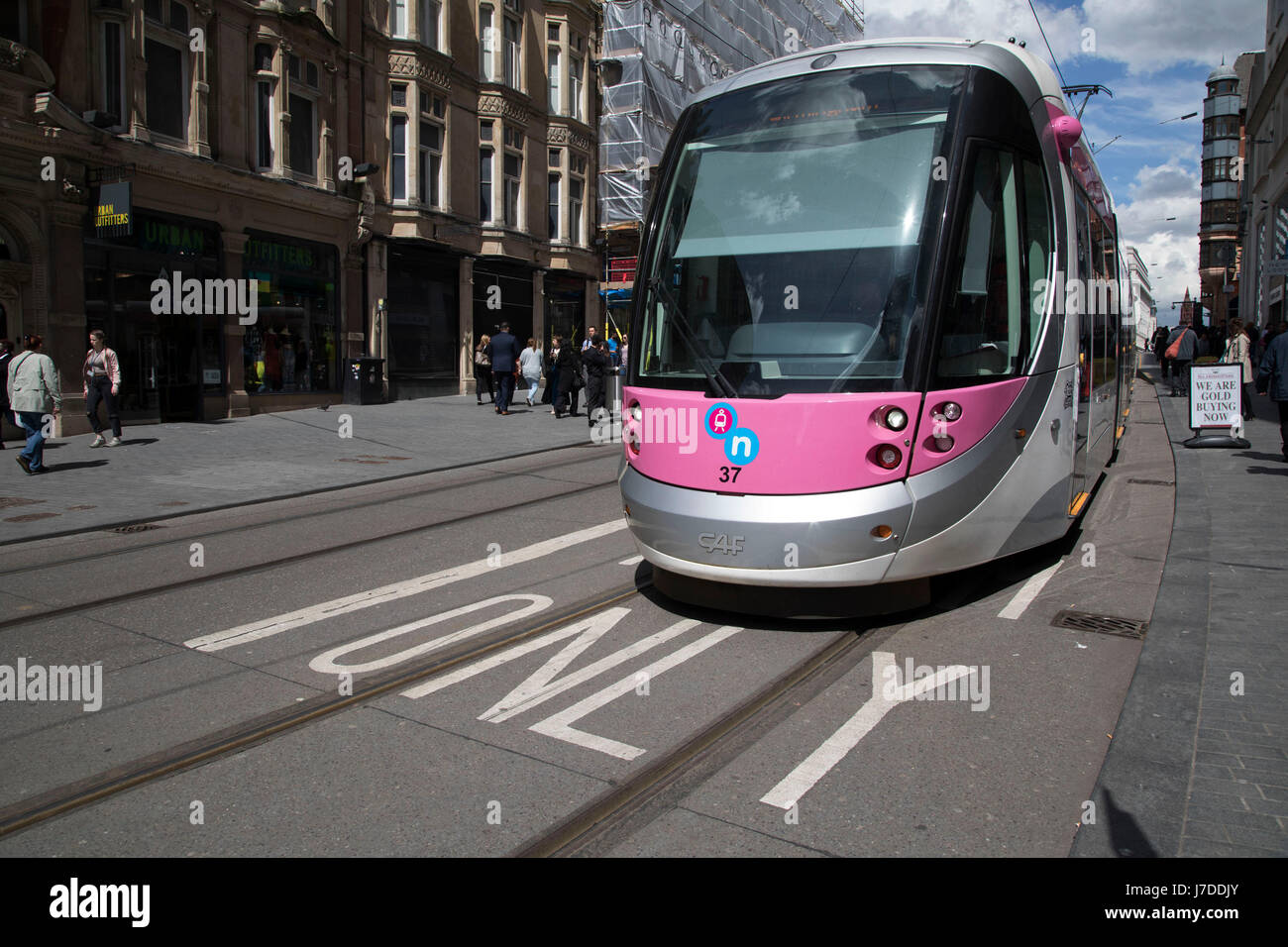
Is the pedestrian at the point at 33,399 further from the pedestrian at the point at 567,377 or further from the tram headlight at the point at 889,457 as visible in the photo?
the tram headlight at the point at 889,457

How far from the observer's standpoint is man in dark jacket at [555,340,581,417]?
20688 mm

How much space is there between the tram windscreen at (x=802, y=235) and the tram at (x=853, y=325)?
13 millimetres

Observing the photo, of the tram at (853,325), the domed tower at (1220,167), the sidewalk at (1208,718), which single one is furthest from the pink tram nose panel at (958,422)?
the domed tower at (1220,167)

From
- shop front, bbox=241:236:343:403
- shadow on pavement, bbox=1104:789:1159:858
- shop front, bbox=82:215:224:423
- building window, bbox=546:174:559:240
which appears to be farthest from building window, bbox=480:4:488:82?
shadow on pavement, bbox=1104:789:1159:858

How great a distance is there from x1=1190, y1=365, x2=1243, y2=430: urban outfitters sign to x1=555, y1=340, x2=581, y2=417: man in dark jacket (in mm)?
11380

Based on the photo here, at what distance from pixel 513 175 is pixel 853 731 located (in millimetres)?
26893

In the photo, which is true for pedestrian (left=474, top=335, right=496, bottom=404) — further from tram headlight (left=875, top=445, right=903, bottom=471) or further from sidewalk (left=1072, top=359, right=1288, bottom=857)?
tram headlight (left=875, top=445, right=903, bottom=471)

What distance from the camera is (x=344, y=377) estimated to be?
23062 mm

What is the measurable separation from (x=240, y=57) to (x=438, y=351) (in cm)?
871

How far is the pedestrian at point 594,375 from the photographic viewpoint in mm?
19578

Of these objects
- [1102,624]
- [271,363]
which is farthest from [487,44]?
[1102,624]

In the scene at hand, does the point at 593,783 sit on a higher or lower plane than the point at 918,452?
lower
